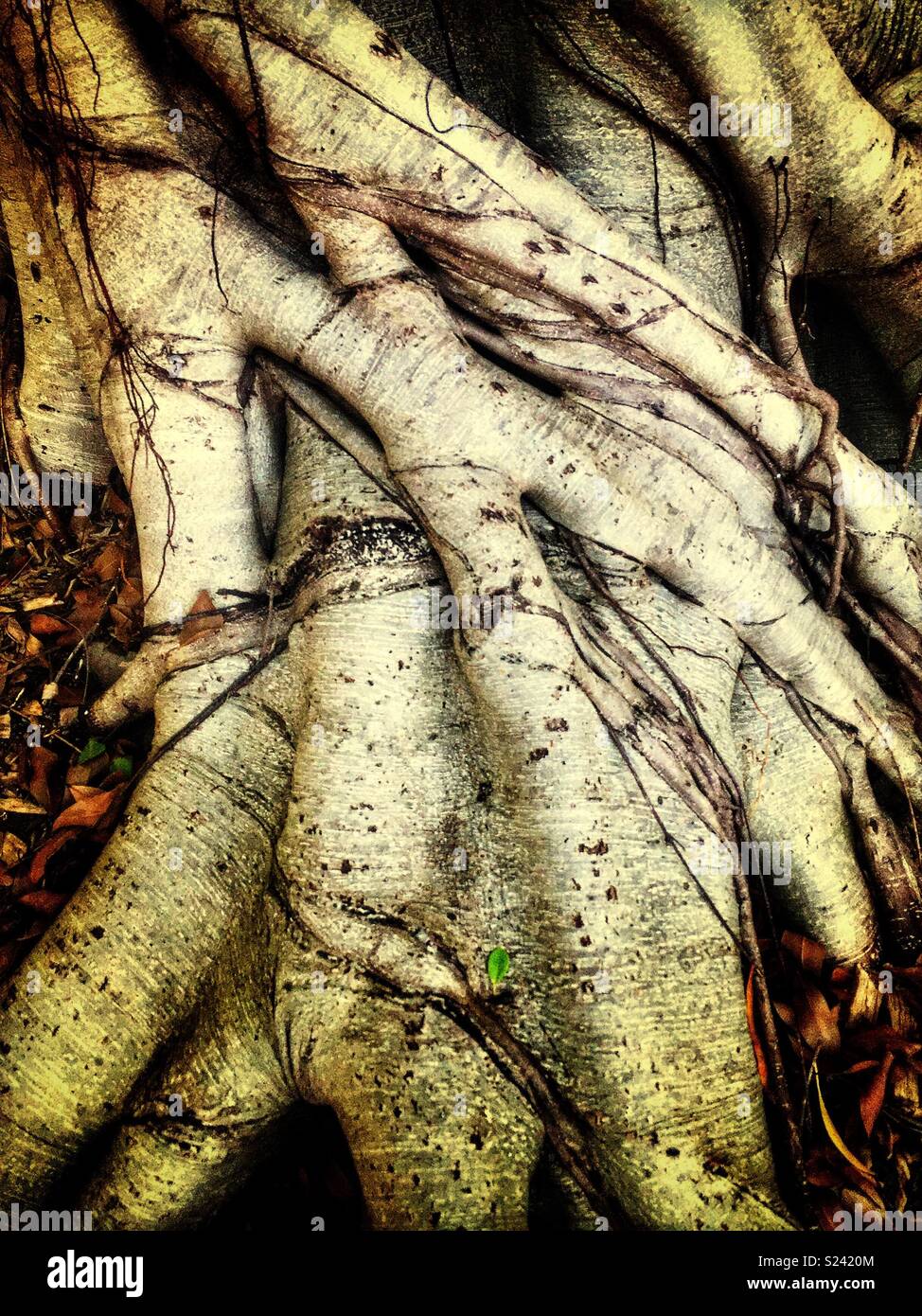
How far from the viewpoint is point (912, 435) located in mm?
2820

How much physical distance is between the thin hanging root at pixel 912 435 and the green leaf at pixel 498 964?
2187 mm

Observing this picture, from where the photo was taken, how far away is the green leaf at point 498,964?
1953 mm

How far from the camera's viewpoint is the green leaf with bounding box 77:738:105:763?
265 centimetres

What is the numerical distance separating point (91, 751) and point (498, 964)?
4.97 feet

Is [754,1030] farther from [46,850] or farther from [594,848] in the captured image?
[46,850]

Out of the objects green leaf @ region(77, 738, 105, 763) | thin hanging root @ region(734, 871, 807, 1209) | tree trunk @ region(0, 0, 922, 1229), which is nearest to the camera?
tree trunk @ region(0, 0, 922, 1229)

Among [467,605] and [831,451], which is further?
[831,451]

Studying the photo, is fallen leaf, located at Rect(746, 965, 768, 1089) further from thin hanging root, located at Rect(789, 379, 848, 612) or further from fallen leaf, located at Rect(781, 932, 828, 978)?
thin hanging root, located at Rect(789, 379, 848, 612)

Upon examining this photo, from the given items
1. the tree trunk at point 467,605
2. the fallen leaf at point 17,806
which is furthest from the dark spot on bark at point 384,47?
the fallen leaf at point 17,806

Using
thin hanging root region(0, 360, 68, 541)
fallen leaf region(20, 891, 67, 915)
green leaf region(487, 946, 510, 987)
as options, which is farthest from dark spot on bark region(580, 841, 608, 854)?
thin hanging root region(0, 360, 68, 541)

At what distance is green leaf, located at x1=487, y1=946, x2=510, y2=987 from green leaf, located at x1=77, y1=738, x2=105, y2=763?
1468mm

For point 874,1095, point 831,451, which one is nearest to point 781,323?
point 831,451

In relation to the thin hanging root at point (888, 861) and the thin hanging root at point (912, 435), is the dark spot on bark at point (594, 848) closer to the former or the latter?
the thin hanging root at point (888, 861)

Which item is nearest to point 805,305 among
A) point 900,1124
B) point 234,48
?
point 234,48
